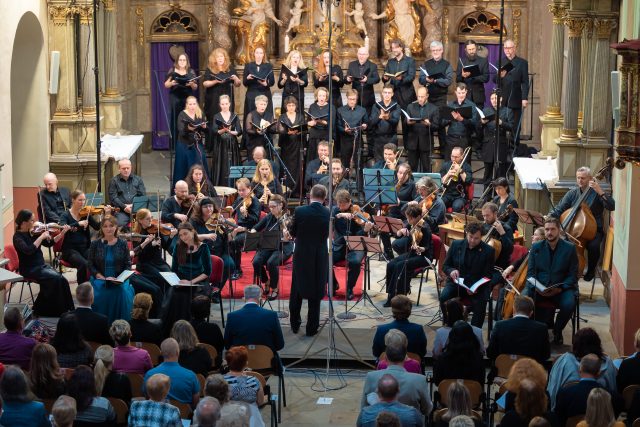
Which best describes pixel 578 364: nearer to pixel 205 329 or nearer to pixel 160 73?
pixel 205 329

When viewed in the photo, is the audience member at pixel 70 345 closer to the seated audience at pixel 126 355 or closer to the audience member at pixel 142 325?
the seated audience at pixel 126 355

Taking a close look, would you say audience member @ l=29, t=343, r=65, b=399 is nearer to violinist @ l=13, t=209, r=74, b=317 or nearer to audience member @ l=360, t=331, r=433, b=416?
audience member @ l=360, t=331, r=433, b=416

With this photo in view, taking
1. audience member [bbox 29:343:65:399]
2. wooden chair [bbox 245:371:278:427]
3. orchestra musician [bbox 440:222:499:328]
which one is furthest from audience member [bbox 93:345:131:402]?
orchestra musician [bbox 440:222:499:328]

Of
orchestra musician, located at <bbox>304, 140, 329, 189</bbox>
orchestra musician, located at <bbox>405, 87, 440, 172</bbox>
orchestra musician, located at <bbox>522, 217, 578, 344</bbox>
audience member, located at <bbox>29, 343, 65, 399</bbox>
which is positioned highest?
orchestra musician, located at <bbox>405, 87, 440, 172</bbox>

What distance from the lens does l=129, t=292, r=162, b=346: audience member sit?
32.0 feet

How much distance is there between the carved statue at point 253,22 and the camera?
19.8m

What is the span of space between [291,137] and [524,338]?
787cm

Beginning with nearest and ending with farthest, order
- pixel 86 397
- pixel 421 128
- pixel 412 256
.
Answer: pixel 86 397
pixel 412 256
pixel 421 128

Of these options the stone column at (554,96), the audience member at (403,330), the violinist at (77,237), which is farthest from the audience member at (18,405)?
the stone column at (554,96)

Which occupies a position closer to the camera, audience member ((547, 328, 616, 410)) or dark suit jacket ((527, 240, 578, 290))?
audience member ((547, 328, 616, 410))

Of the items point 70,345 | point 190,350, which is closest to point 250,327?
point 190,350

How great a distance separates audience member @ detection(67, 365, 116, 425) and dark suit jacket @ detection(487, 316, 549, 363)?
3.19 m

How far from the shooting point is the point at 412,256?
41.7ft

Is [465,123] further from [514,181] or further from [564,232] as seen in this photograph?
[564,232]
